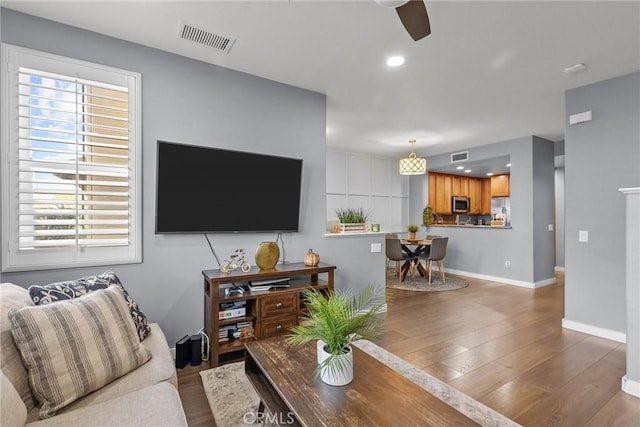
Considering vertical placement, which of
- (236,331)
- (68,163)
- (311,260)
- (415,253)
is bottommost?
(236,331)

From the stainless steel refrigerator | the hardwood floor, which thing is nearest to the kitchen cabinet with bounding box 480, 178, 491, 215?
the stainless steel refrigerator

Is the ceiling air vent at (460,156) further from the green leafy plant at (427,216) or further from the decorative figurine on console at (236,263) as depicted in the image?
the decorative figurine on console at (236,263)

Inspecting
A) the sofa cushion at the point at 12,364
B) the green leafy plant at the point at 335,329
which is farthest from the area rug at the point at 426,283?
the sofa cushion at the point at 12,364

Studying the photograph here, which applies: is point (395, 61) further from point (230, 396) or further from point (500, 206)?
point (500, 206)

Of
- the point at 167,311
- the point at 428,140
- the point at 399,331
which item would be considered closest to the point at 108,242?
the point at 167,311

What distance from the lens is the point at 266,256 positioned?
287 centimetres

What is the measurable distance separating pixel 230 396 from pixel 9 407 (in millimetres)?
1351

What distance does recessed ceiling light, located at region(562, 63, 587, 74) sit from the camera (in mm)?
2938

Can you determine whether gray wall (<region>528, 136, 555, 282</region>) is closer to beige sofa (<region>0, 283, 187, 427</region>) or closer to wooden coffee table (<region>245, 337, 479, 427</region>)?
wooden coffee table (<region>245, 337, 479, 427</region>)

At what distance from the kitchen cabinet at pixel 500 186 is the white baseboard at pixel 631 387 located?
6117mm

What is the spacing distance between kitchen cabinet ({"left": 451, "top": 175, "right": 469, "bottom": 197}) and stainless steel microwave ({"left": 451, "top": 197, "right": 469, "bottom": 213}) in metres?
0.13

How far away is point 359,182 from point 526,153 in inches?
129

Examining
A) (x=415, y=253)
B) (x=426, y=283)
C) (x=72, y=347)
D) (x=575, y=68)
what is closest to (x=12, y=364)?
(x=72, y=347)

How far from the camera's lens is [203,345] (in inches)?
105
